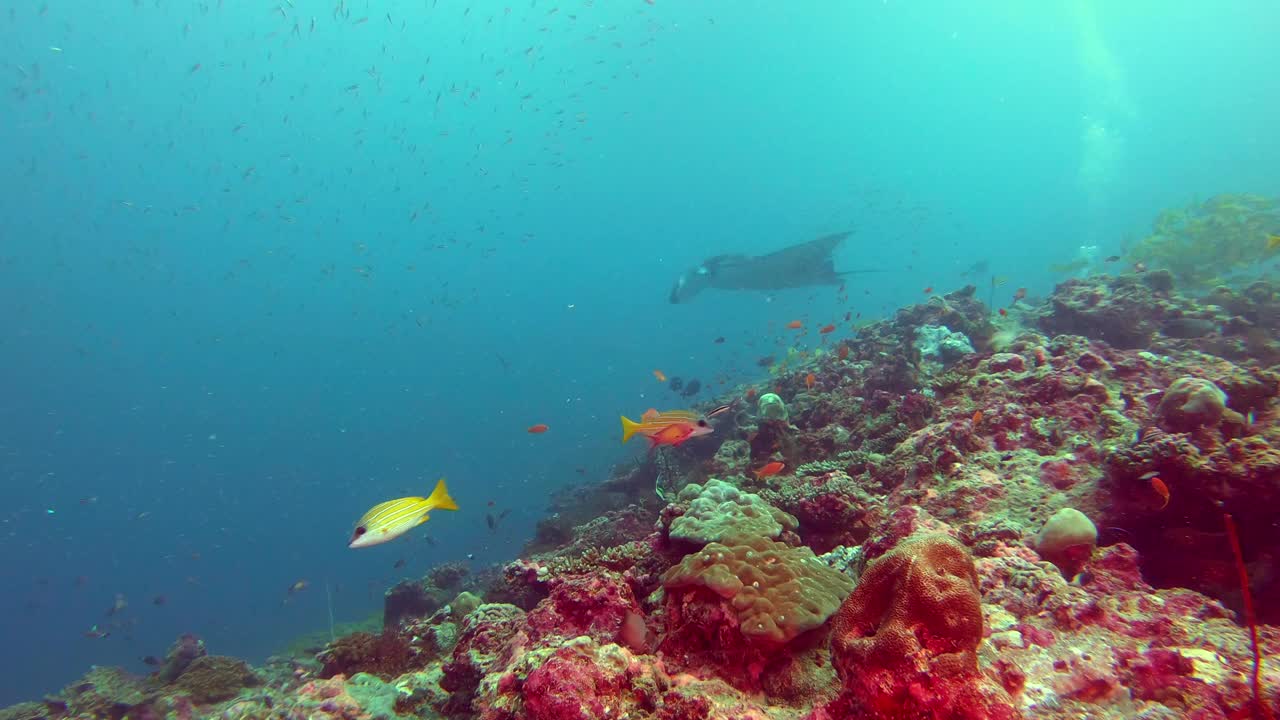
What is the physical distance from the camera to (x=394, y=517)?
4.72 meters

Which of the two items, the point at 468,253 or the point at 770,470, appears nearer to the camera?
the point at 770,470

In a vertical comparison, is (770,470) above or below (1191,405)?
below

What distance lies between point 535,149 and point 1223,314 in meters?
105

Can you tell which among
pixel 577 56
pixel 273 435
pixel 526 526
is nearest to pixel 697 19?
pixel 577 56

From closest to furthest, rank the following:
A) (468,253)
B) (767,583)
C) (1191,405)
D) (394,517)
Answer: (767,583) → (394,517) → (1191,405) → (468,253)

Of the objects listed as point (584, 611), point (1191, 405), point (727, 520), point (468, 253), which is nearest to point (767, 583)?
point (727, 520)

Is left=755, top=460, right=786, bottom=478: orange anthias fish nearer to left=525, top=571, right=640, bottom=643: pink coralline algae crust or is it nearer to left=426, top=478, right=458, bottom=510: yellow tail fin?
left=525, top=571, right=640, bottom=643: pink coralline algae crust

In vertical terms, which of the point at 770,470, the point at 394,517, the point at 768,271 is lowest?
the point at 770,470

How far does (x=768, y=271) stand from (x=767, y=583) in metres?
30.2

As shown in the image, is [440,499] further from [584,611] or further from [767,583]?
[767,583]

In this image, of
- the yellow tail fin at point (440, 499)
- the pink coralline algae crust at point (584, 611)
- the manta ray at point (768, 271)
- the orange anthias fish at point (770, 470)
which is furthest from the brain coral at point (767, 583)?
the manta ray at point (768, 271)

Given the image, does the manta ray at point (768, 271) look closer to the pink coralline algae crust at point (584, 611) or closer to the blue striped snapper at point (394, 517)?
the blue striped snapper at point (394, 517)

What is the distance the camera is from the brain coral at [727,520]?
397 centimetres

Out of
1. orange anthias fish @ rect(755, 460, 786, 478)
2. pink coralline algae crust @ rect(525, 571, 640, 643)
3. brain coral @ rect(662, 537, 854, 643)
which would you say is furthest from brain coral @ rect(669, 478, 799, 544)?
orange anthias fish @ rect(755, 460, 786, 478)
